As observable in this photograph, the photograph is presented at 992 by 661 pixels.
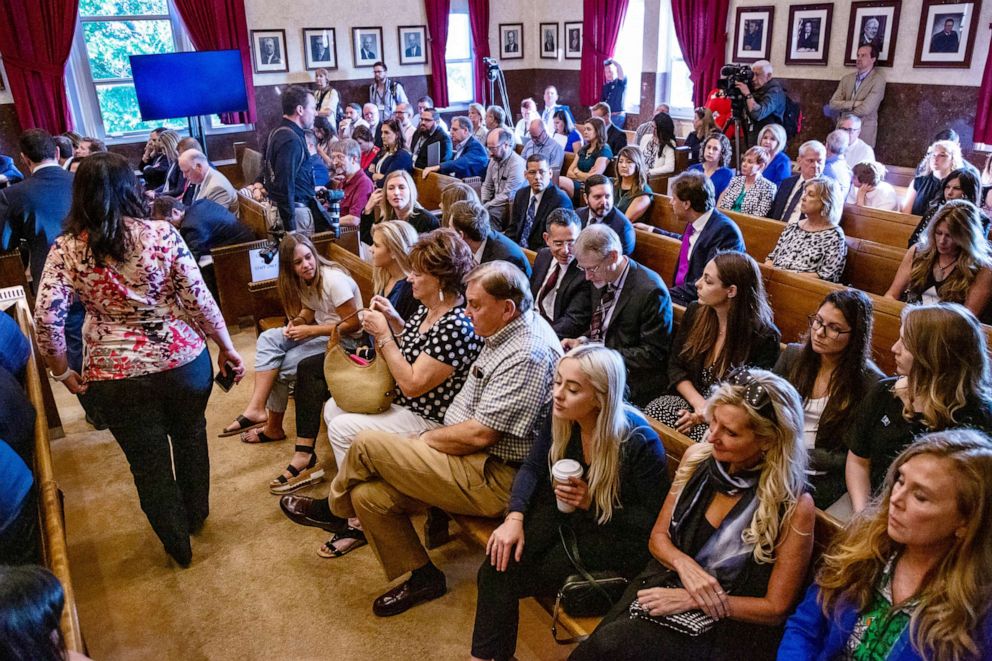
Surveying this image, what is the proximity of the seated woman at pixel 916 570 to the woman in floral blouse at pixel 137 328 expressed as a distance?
7.13 ft

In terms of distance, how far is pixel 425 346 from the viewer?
273cm

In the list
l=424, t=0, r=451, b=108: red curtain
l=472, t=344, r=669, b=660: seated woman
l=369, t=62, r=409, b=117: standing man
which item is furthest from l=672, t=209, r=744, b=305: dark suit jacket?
l=424, t=0, r=451, b=108: red curtain

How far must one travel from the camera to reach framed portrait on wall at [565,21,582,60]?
11078mm

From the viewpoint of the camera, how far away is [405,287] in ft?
10.9

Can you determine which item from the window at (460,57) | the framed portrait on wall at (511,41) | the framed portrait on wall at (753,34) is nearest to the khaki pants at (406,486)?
the framed portrait on wall at (753,34)

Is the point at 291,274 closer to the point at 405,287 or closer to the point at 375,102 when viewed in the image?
the point at 405,287

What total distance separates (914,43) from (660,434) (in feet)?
22.1

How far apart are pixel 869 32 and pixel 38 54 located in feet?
30.2

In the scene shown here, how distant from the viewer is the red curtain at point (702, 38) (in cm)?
895

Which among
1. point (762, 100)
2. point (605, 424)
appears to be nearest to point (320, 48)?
point (762, 100)

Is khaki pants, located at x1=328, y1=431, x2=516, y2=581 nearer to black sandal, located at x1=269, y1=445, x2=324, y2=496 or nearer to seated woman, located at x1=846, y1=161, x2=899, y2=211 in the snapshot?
black sandal, located at x1=269, y1=445, x2=324, y2=496

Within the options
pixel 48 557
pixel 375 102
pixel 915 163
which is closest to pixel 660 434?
pixel 48 557

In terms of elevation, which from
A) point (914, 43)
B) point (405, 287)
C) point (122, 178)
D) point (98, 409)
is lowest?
point (98, 409)

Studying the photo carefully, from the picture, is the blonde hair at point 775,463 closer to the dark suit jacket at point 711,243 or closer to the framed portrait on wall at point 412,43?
the dark suit jacket at point 711,243
